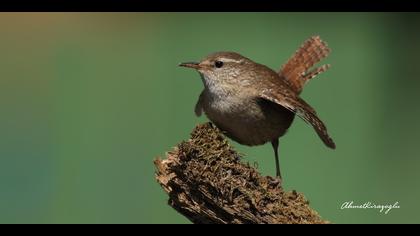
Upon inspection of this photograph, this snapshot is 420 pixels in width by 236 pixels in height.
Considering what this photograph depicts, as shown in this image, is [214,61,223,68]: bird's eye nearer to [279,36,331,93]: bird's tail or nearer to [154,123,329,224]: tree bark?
[279,36,331,93]: bird's tail

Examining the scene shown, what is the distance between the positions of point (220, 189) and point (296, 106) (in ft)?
4.14

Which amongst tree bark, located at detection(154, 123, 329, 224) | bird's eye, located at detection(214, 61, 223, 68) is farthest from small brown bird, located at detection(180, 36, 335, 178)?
tree bark, located at detection(154, 123, 329, 224)

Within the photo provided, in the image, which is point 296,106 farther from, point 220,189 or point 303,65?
point 303,65

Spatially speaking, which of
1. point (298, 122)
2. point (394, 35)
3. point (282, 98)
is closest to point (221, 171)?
point (282, 98)

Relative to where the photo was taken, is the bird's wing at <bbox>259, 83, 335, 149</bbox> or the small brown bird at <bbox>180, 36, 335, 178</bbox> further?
the small brown bird at <bbox>180, 36, 335, 178</bbox>

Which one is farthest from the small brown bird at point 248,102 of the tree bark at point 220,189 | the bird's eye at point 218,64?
the tree bark at point 220,189

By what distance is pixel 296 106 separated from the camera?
486cm

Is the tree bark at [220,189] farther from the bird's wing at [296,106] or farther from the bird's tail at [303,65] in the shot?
the bird's tail at [303,65]

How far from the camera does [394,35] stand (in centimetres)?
942

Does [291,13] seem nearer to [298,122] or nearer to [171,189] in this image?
[298,122]

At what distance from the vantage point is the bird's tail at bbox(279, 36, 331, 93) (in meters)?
6.28

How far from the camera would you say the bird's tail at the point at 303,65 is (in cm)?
628

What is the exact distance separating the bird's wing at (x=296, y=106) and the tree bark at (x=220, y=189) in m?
0.82

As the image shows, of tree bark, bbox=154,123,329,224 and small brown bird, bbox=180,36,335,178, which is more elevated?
small brown bird, bbox=180,36,335,178
